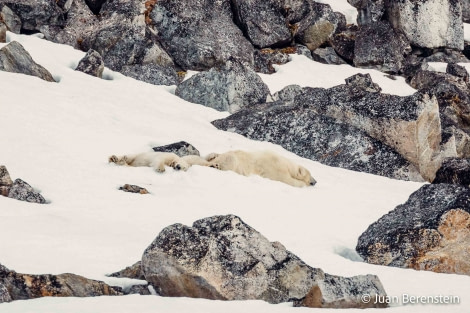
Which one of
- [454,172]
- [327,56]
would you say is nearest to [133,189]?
[454,172]

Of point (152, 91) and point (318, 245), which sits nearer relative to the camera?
point (318, 245)

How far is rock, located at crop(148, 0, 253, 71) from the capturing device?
30656 millimetres

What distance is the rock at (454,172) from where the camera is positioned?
18.8 metres

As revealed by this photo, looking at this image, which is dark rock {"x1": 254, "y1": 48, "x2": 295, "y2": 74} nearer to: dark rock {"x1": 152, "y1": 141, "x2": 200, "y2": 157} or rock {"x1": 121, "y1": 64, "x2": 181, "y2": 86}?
rock {"x1": 121, "y1": 64, "x2": 181, "y2": 86}

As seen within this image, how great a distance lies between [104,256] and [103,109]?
1106 centimetres

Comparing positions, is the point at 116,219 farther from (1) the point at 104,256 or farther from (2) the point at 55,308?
(2) the point at 55,308

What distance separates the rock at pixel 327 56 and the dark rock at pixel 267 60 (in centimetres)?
188

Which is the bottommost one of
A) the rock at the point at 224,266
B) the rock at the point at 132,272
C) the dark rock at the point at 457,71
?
the dark rock at the point at 457,71

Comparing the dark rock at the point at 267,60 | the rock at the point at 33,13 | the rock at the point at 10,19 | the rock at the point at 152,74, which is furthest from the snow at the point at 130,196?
the dark rock at the point at 267,60

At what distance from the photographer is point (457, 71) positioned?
33.5 m

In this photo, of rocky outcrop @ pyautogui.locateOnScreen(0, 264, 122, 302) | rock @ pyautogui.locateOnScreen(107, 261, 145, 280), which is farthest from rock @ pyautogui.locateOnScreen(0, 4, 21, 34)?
rocky outcrop @ pyautogui.locateOnScreen(0, 264, 122, 302)

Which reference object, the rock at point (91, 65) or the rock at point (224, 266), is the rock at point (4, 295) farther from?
the rock at point (91, 65)

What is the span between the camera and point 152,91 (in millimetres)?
24859

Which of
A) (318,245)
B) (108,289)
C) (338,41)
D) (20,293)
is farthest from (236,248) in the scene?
(338,41)
